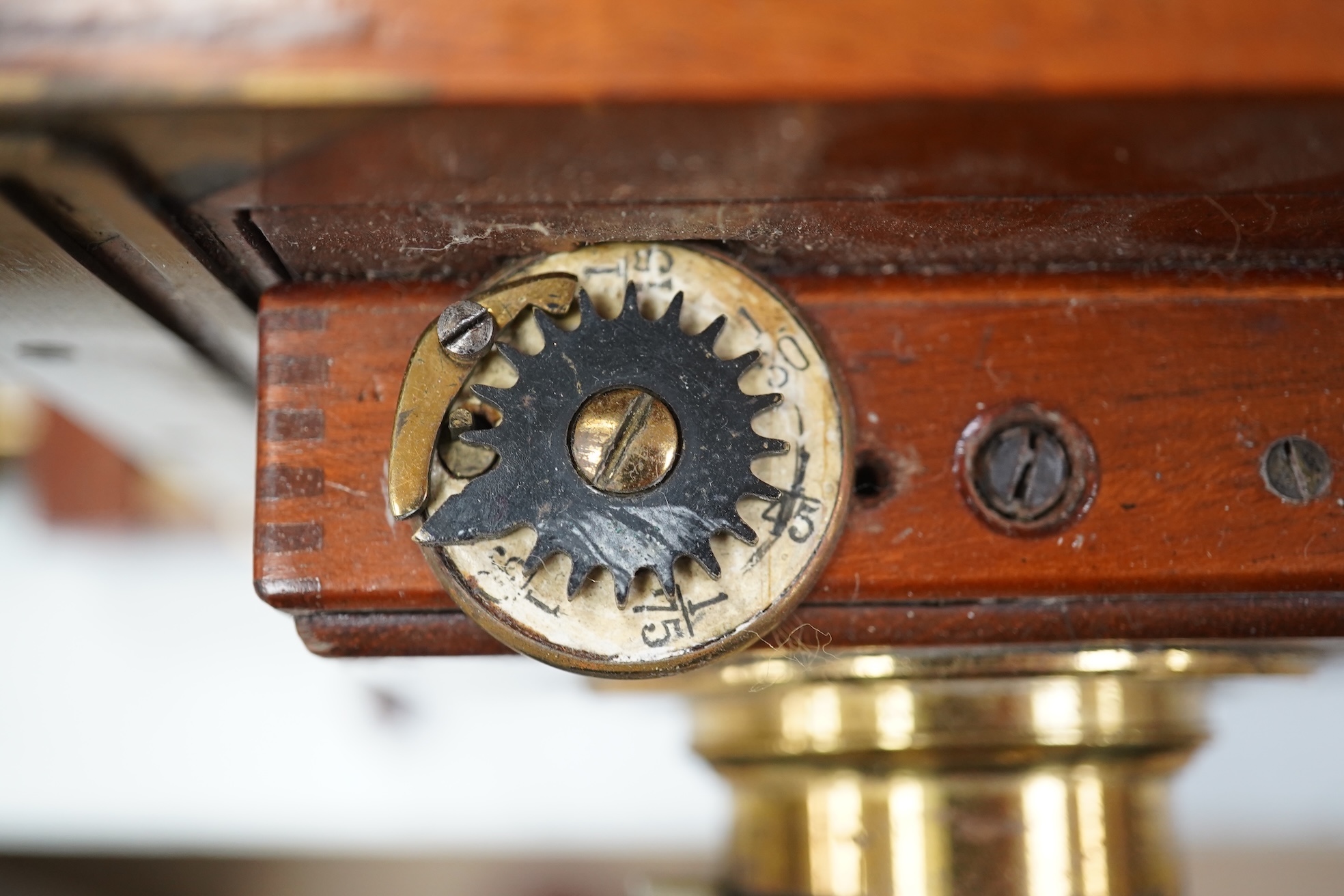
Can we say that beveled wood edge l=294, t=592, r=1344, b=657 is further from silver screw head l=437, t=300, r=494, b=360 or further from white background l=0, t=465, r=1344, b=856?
white background l=0, t=465, r=1344, b=856

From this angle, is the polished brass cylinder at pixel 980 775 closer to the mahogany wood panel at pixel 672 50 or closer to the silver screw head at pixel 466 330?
the silver screw head at pixel 466 330

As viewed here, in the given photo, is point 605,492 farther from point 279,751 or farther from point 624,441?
point 279,751

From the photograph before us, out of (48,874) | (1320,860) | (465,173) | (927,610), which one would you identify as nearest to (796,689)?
(927,610)

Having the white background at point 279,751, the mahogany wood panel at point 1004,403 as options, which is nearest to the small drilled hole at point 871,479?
the mahogany wood panel at point 1004,403

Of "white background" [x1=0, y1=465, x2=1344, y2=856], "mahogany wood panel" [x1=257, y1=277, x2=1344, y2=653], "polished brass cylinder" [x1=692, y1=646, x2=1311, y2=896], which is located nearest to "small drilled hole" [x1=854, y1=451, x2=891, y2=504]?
"mahogany wood panel" [x1=257, y1=277, x2=1344, y2=653]

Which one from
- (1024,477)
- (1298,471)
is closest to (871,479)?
(1024,477)
